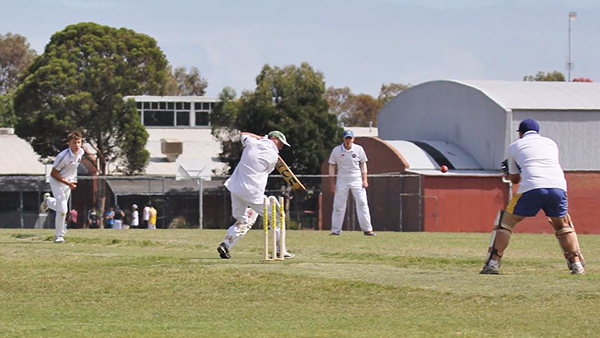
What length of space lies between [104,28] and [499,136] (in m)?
25.7

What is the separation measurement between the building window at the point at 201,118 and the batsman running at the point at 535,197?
81966 mm

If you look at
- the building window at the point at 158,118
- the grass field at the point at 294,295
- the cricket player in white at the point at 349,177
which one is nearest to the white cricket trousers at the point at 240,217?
the grass field at the point at 294,295

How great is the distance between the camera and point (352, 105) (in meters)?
125

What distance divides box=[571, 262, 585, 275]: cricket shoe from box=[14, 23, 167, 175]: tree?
51.3 metres

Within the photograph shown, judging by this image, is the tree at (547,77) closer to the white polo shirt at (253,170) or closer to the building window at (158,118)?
the building window at (158,118)

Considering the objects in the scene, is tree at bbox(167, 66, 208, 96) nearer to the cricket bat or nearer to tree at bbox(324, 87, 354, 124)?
tree at bbox(324, 87, 354, 124)

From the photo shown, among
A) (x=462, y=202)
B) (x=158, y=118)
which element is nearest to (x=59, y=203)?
(x=462, y=202)

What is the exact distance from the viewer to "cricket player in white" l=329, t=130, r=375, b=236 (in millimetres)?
23125

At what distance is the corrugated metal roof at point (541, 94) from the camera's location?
4934 cm

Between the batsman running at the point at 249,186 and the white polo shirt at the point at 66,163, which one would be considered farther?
the white polo shirt at the point at 66,163

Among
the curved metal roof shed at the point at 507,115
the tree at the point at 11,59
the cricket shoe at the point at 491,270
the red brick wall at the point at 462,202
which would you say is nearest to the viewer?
the cricket shoe at the point at 491,270

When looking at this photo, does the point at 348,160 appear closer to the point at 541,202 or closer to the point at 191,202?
the point at 541,202

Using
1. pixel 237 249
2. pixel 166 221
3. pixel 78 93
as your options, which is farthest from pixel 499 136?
pixel 237 249

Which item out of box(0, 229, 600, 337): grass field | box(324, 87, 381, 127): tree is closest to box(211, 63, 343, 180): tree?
box(0, 229, 600, 337): grass field
